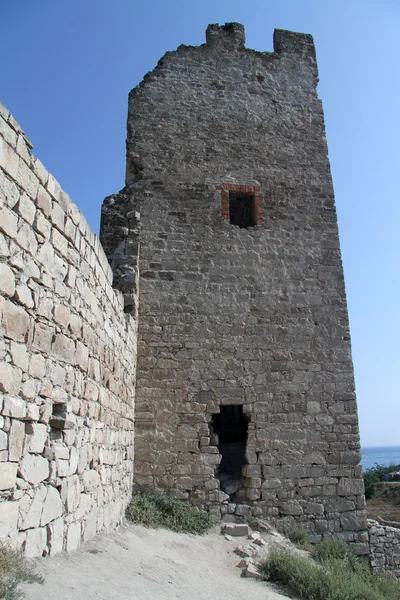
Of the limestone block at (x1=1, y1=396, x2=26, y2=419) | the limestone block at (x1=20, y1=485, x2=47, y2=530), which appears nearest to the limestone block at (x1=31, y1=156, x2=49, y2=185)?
the limestone block at (x1=1, y1=396, x2=26, y2=419)

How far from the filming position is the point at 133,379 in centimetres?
723

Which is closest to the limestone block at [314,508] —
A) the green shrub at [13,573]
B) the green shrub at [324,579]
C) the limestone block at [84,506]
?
the green shrub at [324,579]

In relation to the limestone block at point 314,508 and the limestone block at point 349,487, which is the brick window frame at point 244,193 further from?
the limestone block at point 314,508

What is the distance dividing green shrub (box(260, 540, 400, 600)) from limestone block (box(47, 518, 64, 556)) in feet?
8.81

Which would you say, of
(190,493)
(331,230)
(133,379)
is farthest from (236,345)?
(331,230)

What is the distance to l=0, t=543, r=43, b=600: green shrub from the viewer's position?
254cm

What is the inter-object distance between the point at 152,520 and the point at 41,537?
3166 mm

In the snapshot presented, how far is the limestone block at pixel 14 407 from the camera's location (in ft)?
9.83

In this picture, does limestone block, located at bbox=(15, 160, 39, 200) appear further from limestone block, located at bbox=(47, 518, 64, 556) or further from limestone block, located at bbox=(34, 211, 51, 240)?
limestone block, located at bbox=(47, 518, 64, 556)

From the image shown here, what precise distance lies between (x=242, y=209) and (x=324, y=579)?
20.2 ft

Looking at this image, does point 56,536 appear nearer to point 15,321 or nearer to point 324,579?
point 15,321

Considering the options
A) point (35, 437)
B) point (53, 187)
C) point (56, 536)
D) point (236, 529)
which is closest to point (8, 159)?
point (53, 187)

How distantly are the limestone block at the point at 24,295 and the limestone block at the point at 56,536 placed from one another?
153 cm

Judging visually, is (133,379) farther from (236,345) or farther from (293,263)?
(293,263)
